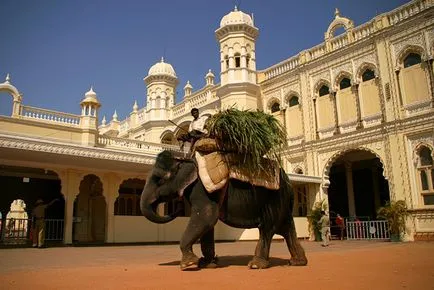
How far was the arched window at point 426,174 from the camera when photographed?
14453 mm

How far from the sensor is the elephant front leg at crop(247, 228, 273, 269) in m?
5.34

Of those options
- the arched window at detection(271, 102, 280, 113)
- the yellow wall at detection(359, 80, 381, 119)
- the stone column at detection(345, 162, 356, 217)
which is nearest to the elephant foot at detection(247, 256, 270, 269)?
the yellow wall at detection(359, 80, 381, 119)

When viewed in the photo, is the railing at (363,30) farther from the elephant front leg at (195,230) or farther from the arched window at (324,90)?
the elephant front leg at (195,230)

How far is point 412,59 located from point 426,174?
15.1 ft

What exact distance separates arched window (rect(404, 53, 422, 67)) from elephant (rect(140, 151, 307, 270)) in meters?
12.4

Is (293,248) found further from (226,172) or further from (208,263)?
(226,172)

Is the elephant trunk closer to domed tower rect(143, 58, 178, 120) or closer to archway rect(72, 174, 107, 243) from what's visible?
archway rect(72, 174, 107, 243)

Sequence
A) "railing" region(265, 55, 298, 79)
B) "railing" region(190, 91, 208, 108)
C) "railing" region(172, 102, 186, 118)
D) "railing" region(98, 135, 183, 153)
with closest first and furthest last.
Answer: "railing" region(98, 135, 183, 153), "railing" region(265, 55, 298, 79), "railing" region(190, 91, 208, 108), "railing" region(172, 102, 186, 118)

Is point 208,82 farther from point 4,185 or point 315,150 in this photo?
point 4,185

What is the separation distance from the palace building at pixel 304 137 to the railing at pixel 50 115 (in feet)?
0.15

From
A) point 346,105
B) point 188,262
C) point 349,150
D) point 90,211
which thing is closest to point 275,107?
point 346,105

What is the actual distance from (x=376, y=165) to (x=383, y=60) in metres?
6.23

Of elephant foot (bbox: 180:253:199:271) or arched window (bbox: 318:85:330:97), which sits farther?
arched window (bbox: 318:85:330:97)

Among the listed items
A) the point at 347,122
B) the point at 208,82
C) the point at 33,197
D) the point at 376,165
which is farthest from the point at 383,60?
the point at 33,197
